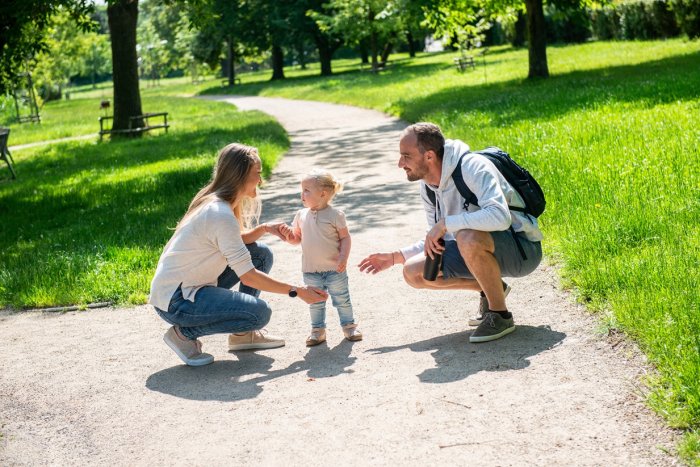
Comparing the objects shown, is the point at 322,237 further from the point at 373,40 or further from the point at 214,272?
the point at 373,40

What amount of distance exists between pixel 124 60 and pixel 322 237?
20.3 meters

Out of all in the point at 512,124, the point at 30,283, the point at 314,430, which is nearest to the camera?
the point at 314,430

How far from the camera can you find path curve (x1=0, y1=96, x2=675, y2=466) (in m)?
4.39

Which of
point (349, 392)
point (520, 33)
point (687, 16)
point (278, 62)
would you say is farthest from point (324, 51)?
point (349, 392)

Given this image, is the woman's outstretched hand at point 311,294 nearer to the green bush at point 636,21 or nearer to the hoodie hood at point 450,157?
the hoodie hood at point 450,157

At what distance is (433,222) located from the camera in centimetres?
620

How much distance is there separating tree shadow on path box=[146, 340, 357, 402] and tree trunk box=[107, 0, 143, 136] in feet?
64.5

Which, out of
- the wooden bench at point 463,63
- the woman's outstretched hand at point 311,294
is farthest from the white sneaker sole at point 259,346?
the wooden bench at point 463,63

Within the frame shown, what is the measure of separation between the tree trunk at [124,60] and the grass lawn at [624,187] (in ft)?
23.9

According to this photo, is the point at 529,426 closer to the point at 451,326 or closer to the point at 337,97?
the point at 451,326

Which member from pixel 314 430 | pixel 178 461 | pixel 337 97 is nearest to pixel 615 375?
pixel 314 430

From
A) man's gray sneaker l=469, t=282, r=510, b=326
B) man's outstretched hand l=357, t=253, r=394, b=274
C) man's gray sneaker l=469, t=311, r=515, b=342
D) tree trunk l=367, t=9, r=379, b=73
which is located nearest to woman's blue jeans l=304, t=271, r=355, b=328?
man's outstretched hand l=357, t=253, r=394, b=274

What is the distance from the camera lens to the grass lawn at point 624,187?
16.7 feet

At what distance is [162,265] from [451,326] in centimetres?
198
